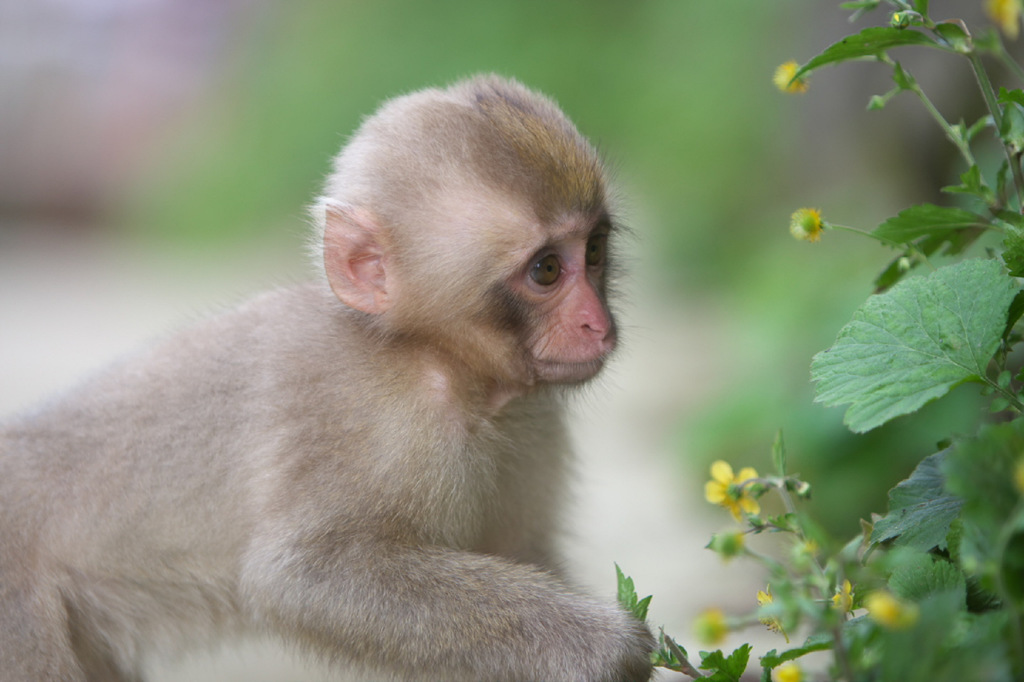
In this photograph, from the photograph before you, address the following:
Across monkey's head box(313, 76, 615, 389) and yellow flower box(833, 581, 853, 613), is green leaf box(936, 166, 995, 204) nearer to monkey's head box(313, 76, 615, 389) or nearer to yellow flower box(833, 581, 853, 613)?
yellow flower box(833, 581, 853, 613)

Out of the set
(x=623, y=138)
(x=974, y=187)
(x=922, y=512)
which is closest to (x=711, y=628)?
(x=922, y=512)

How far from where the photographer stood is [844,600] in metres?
2.38

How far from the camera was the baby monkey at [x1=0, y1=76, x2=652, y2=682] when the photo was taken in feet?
10.8

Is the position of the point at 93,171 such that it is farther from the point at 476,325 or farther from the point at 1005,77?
the point at 476,325

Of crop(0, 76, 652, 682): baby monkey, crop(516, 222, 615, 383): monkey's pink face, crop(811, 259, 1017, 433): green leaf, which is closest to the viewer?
crop(811, 259, 1017, 433): green leaf

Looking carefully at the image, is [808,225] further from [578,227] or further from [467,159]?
[467,159]

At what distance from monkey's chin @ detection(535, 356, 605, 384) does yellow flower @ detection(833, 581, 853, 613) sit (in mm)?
1191

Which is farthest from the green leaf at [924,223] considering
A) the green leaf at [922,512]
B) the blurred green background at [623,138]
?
the blurred green background at [623,138]

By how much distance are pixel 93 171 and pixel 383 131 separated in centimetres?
1375

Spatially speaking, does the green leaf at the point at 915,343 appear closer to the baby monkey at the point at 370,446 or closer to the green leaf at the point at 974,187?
the green leaf at the point at 974,187

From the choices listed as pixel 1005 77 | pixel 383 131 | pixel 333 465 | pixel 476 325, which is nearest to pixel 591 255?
pixel 476 325

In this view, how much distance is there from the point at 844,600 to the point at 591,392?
5.77 ft

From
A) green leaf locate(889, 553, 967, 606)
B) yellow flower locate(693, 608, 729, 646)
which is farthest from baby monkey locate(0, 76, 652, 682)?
yellow flower locate(693, 608, 729, 646)

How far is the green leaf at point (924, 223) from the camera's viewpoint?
2.71 meters
